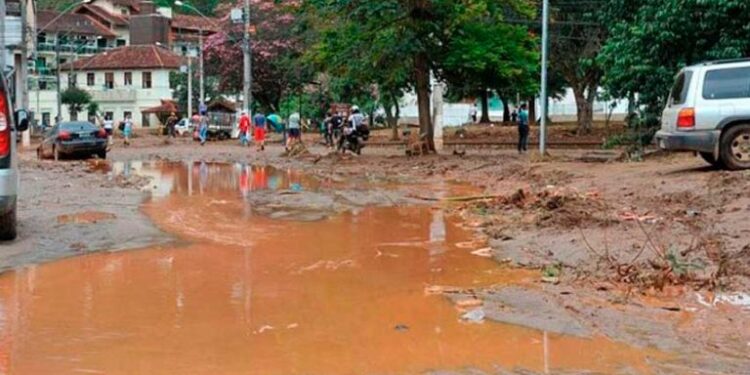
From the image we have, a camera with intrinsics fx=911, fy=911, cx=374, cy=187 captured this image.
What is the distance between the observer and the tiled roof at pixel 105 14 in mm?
95312

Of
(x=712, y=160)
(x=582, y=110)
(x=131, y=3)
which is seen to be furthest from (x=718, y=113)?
(x=131, y=3)

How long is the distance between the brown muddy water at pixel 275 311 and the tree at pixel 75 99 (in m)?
69.7

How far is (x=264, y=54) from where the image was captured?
62.0 m

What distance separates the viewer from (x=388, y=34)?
94.2ft

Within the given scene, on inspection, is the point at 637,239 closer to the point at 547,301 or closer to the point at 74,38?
the point at 547,301

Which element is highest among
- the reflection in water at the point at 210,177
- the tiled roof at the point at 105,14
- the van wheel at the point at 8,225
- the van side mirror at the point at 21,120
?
the tiled roof at the point at 105,14

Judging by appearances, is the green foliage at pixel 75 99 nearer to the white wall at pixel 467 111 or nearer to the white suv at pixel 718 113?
the white wall at pixel 467 111

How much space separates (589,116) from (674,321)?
4207 centimetres

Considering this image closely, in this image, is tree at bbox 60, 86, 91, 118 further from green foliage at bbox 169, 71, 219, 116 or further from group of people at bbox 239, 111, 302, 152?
group of people at bbox 239, 111, 302, 152

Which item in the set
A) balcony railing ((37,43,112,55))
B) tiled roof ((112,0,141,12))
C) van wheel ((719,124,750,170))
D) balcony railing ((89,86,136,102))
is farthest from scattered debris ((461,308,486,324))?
tiled roof ((112,0,141,12))

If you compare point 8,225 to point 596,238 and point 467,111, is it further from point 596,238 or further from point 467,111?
point 467,111

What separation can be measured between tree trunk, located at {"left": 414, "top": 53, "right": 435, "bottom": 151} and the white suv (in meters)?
14.9

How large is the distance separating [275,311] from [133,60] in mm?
79565

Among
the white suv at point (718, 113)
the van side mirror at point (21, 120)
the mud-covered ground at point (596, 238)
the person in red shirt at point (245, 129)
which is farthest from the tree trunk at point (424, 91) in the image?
the van side mirror at point (21, 120)
